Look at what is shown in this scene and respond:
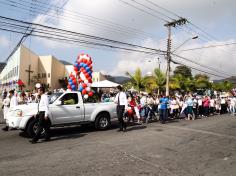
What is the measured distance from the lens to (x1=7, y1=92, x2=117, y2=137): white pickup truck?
9.34m

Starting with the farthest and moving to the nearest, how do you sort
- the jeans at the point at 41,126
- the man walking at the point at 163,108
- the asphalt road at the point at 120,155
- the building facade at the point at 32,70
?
the building facade at the point at 32,70, the man walking at the point at 163,108, the jeans at the point at 41,126, the asphalt road at the point at 120,155

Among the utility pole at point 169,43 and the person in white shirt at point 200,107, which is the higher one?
the utility pole at point 169,43

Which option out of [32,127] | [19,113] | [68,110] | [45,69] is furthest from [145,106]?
[45,69]

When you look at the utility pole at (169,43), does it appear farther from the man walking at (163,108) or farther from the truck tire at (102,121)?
the truck tire at (102,121)

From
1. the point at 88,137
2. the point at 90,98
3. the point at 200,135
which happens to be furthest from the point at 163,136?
the point at 90,98

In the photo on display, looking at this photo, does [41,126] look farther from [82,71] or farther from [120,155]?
[82,71]

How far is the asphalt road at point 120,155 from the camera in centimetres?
575

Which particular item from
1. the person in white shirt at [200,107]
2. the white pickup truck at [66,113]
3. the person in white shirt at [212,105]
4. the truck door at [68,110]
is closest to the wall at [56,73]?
the person in white shirt at [212,105]

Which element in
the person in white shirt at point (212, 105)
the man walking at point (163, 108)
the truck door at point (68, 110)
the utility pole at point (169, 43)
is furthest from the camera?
the utility pole at point (169, 43)

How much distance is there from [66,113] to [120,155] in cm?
411

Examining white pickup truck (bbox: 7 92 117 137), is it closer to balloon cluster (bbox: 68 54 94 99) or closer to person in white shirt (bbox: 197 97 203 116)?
balloon cluster (bbox: 68 54 94 99)

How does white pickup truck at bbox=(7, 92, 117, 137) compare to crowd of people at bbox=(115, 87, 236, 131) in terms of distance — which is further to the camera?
crowd of people at bbox=(115, 87, 236, 131)

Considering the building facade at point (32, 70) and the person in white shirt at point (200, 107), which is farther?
the building facade at point (32, 70)

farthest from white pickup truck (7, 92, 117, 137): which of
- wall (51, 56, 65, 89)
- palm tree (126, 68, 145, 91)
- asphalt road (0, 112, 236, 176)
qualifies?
wall (51, 56, 65, 89)
